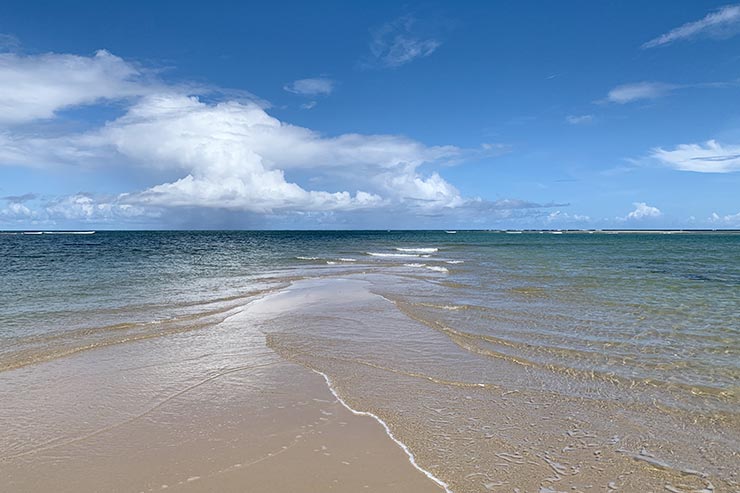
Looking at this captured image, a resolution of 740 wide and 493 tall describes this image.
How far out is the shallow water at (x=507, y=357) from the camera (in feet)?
18.1

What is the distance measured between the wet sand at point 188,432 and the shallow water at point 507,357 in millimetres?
735

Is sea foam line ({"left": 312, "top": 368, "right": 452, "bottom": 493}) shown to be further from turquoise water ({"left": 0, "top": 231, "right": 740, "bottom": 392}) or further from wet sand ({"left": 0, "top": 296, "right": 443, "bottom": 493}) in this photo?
turquoise water ({"left": 0, "top": 231, "right": 740, "bottom": 392})

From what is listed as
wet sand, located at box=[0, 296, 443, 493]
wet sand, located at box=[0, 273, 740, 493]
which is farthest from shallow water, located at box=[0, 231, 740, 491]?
wet sand, located at box=[0, 296, 443, 493]

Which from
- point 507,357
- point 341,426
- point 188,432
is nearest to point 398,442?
point 341,426

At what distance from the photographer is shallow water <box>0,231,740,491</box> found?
552 centimetres

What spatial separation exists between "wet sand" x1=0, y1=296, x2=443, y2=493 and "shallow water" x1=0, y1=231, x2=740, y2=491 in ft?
2.41

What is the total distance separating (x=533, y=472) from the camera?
5.14 meters

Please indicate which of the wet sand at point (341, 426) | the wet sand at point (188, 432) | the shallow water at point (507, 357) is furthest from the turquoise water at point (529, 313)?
the wet sand at point (188, 432)

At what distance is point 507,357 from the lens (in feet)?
32.8

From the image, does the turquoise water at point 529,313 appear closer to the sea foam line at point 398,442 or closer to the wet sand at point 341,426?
the wet sand at point 341,426

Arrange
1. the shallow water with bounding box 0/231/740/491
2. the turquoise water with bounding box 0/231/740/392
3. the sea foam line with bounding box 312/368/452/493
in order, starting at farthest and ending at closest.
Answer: the turquoise water with bounding box 0/231/740/392, the shallow water with bounding box 0/231/740/491, the sea foam line with bounding box 312/368/452/493

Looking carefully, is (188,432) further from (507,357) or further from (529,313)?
(529,313)

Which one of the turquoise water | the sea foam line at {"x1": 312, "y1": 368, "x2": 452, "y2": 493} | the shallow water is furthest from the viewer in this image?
the turquoise water

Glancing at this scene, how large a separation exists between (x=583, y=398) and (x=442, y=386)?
2526 mm
